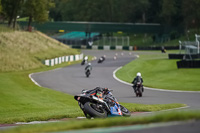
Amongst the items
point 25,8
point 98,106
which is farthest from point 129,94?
point 25,8

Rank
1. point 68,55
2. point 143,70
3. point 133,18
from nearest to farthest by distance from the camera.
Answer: point 143,70, point 68,55, point 133,18

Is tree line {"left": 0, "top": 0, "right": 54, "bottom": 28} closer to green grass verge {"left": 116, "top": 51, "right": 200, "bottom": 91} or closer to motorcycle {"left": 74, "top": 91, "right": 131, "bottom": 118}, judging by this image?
green grass verge {"left": 116, "top": 51, "right": 200, "bottom": 91}

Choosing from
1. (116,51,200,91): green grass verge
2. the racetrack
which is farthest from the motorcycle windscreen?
(116,51,200,91): green grass verge

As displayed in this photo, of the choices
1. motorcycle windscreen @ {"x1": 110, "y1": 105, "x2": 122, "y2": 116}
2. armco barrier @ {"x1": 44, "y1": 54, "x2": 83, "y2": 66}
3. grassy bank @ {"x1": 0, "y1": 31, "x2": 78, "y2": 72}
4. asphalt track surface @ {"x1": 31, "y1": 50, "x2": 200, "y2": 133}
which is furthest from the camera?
armco barrier @ {"x1": 44, "y1": 54, "x2": 83, "y2": 66}

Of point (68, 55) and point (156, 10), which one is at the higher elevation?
point (156, 10)

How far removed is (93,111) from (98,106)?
432mm

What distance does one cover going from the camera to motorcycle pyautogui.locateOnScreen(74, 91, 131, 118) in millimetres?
13208

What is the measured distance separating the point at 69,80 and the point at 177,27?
7749 centimetres

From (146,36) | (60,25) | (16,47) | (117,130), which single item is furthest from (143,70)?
(146,36)

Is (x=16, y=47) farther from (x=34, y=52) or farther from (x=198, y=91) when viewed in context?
(x=198, y=91)

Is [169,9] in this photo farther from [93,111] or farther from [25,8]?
[93,111]

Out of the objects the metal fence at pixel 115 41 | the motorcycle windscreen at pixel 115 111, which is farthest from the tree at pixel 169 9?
the motorcycle windscreen at pixel 115 111

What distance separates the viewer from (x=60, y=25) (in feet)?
331

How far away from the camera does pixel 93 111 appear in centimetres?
1319
